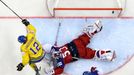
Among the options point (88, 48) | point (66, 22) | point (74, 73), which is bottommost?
point (74, 73)

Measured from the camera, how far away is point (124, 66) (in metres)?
1.32

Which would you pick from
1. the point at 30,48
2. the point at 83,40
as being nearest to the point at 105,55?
the point at 83,40

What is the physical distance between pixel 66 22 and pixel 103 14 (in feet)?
0.49

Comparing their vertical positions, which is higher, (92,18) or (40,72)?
(92,18)

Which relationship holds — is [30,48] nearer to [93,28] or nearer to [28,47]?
[28,47]

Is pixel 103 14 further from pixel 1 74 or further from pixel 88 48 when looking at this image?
pixel 1 74

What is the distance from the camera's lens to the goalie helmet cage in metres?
1.30

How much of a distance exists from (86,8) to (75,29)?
0.31 ft

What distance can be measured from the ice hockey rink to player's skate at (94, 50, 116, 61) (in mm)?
40

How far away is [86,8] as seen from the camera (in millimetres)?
1297

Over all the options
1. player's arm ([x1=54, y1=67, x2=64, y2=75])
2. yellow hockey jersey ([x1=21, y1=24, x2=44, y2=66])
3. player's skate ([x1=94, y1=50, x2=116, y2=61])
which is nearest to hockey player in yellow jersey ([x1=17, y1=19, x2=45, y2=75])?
yellow hockey jersey ([x1=21, y1=24, x2=44, y2=66])

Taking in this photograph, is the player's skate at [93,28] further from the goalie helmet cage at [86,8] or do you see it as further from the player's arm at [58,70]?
the player's arm at [58,70]

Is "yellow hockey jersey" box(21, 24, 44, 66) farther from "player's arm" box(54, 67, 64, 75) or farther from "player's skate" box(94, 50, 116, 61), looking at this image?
"player's skate" box(94, 50, 116, 61)

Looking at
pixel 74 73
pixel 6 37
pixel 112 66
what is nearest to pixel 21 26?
pixel 6 37
